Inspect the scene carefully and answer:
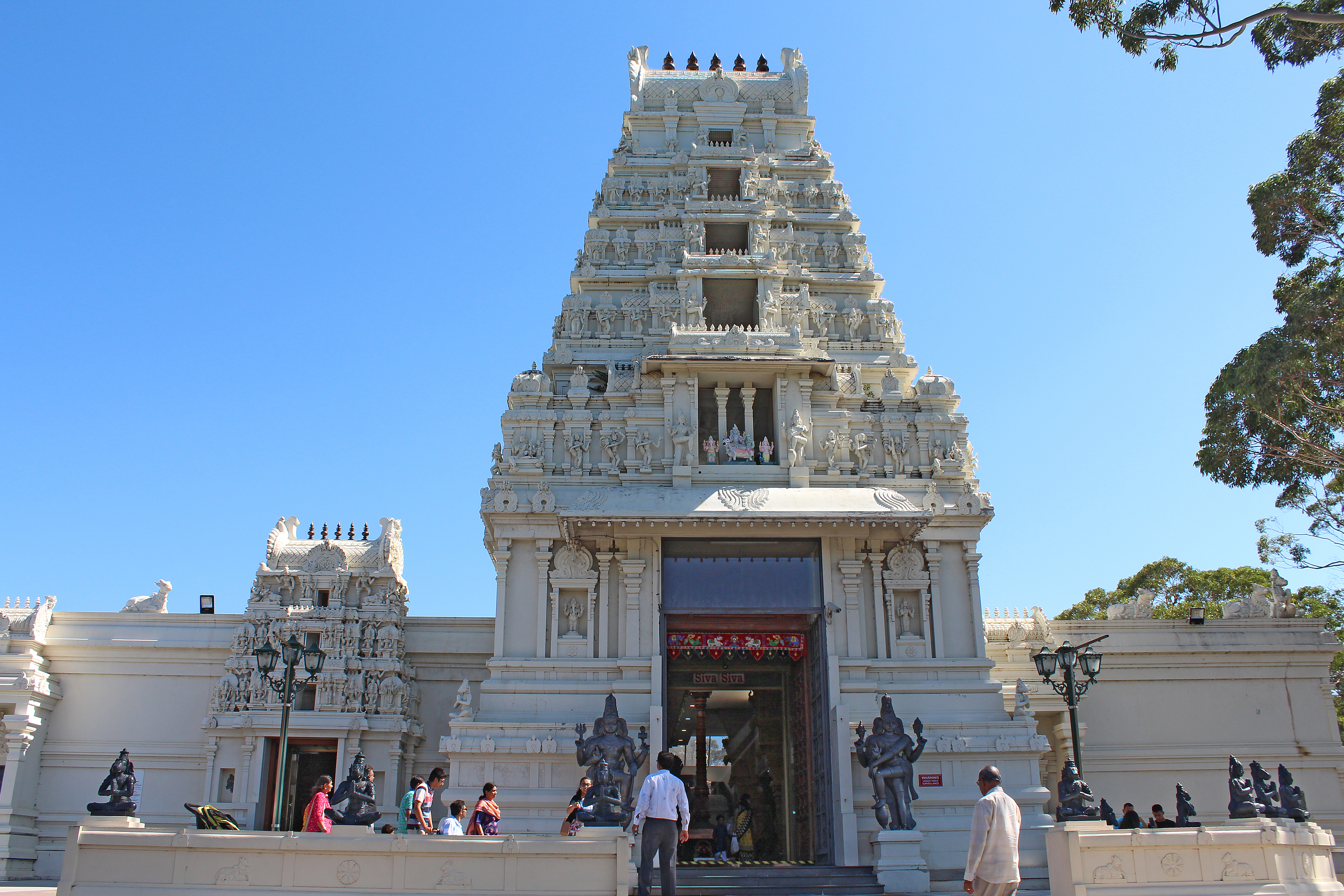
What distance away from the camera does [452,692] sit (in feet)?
80.3

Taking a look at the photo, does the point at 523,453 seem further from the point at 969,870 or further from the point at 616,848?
the point at 969,870

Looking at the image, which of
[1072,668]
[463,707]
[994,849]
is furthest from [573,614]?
[994,849]

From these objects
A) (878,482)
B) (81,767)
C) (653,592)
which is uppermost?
(878,482)

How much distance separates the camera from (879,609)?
2116 centimetres

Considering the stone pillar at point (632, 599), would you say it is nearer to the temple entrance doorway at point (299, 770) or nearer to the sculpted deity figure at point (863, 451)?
the sculpted deity figure at point (863, 451)

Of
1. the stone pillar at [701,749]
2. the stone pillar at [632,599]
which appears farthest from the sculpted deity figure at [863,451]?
the stone pillar at [701,749]

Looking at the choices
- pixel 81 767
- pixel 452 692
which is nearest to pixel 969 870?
pixel 452 692

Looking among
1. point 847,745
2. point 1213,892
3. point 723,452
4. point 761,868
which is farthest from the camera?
point 723,452

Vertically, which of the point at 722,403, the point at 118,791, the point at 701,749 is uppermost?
the point at 722,403

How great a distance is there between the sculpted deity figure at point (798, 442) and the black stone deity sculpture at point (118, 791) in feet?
42.7

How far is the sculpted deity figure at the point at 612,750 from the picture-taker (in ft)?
56.5

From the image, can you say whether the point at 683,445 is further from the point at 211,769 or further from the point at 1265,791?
the point at 211,769

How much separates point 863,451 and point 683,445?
3.91 metres

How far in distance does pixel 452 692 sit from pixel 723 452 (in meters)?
8.64
